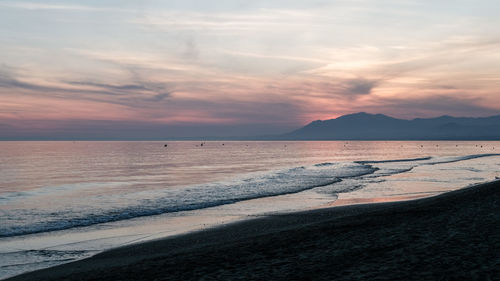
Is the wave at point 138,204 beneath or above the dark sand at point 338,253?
beneath

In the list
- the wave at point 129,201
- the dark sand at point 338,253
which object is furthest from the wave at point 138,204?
the dark sand at point 338,253

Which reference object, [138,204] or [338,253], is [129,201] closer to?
[138,204]

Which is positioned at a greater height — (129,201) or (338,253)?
(338,253)

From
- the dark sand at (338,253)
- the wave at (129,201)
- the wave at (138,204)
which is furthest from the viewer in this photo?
the wave at (129,201)

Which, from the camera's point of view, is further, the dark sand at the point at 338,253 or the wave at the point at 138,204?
the wave at the point at 138,204

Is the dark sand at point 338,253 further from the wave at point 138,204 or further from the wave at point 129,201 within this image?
the wave at point 129,201

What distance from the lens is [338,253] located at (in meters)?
11.2

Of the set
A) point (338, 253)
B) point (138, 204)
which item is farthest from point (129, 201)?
point (338, 253)

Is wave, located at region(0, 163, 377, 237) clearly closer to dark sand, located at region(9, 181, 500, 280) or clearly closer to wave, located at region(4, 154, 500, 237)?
wave, located at region(4, 154, 500, 237)

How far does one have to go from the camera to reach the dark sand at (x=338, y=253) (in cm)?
898

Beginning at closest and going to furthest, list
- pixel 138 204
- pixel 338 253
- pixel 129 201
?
pixel 338 253 < pixel 138 204 < pixel 129 201

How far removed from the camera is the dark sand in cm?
898

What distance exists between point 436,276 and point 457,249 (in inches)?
86.9

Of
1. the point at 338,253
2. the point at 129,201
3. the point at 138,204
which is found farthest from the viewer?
the point at 129,201
